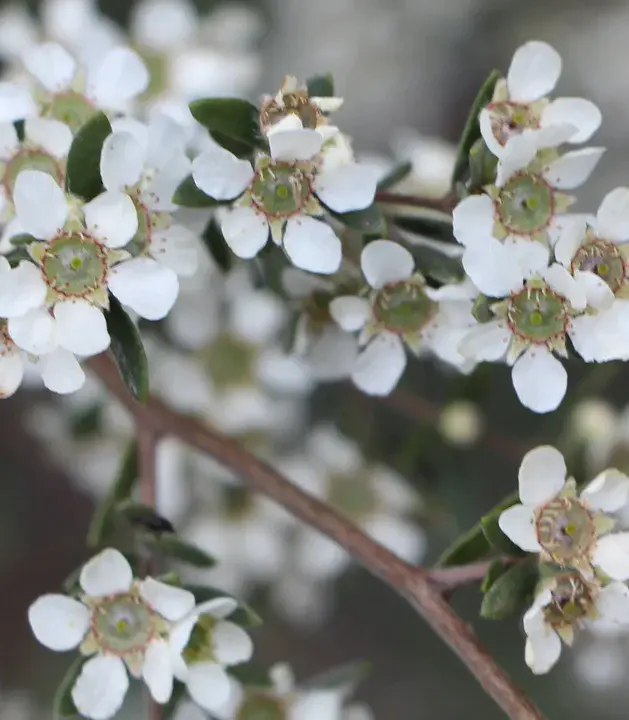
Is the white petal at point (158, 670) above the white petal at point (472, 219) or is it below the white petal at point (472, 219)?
below

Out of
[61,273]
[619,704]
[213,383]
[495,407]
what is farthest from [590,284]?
[619,704]

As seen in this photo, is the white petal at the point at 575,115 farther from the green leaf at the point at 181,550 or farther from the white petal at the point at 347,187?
the green leaf at the point at 181,550

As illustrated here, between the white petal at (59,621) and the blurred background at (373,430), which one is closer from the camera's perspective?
the white petal at (59,621)

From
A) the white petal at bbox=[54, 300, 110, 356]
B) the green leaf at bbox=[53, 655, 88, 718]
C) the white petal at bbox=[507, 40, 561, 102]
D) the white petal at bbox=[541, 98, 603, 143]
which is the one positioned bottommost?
the green leaf at bbox=[53, 655, 88, 718]

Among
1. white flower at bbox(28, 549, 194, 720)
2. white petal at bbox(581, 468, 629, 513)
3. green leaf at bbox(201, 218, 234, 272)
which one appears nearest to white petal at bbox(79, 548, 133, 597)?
white flower at bbox(28, 549, 194, 720)

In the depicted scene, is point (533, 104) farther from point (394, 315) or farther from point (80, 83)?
point (80, 83)

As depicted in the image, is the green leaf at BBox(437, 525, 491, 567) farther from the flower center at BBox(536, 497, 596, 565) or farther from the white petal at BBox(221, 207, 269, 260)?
the white petal at BBox(221, 207, 269, 260)

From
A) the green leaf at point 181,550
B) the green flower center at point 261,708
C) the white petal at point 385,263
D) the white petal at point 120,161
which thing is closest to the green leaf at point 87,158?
the white petal at point 120,161

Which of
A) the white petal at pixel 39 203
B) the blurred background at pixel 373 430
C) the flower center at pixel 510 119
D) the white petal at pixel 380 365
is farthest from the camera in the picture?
the blurred background at pixel 373 430
